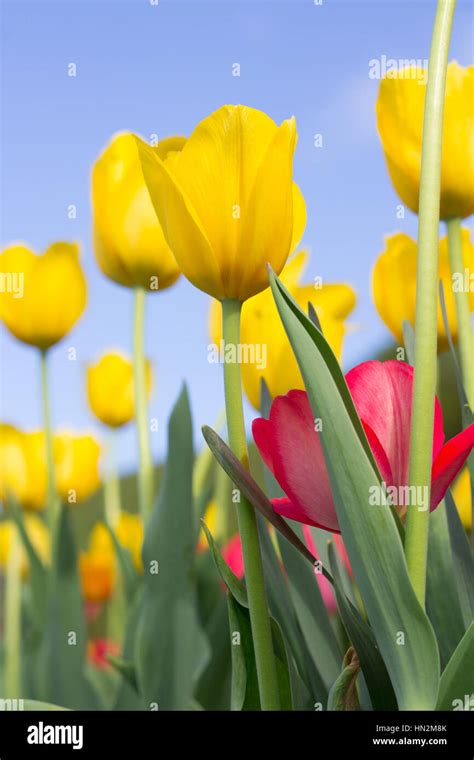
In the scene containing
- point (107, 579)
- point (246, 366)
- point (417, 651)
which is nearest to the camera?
point (417, 651)

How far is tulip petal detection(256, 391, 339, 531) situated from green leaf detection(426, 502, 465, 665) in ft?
0.30

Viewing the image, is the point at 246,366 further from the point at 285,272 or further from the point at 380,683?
the point at 380,683

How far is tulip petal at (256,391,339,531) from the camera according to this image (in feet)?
0.78

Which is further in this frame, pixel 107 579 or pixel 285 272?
pixel 107 579

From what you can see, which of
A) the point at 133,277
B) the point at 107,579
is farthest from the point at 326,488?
the point at 107,579

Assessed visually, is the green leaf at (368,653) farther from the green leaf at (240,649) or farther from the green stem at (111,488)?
the green stem at (111,488)

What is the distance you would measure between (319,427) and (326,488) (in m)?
0.03

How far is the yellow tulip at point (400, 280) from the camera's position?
42 cm

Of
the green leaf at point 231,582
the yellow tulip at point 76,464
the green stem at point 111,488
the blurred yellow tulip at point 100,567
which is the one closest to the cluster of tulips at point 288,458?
the green leaf at point 231,582

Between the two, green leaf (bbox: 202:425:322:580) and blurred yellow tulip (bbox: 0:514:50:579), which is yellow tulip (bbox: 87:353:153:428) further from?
green leaf (bbox: 202:425:322:580)

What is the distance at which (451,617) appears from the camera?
1.02ft

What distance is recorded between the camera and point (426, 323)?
0.22 metres

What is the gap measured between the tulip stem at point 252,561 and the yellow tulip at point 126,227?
0.23m

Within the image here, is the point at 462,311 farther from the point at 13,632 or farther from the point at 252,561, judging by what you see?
the point at 13,632
